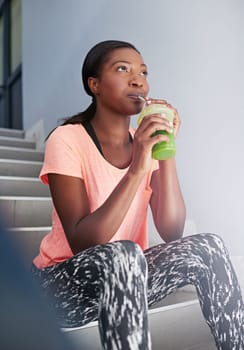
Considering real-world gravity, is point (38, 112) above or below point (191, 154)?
above

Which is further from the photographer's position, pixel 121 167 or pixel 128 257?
pixel 121 167

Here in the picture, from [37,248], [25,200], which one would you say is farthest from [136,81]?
[25,200]

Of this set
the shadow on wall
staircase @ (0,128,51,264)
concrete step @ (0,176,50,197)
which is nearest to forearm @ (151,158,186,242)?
the shadow on wall

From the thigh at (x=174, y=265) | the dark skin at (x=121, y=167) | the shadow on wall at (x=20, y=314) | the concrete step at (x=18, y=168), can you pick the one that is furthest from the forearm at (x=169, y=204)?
the concrete step at (x=18, y=168)

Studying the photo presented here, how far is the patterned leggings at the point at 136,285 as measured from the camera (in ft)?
2.21

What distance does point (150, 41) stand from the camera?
6.32 ft

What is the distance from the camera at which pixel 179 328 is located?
126 cm

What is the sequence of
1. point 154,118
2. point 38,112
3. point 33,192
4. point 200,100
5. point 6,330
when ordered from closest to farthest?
point 6,330
point 154,118
point 200,100
point 33,192
point 38,112

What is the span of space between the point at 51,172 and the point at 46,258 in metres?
0.20

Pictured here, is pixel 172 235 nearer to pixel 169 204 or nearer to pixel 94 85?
pixel 169 204

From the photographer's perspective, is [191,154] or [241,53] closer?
[241,53]

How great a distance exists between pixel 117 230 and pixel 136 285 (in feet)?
0.69

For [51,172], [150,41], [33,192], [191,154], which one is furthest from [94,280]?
[33,192]

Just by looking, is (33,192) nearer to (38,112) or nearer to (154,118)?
(38,112)
